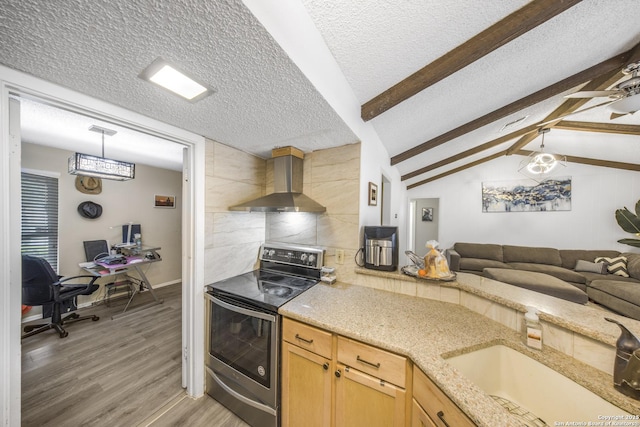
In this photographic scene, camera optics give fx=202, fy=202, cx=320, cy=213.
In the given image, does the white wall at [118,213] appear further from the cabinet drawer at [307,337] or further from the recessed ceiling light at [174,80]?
the cabinet drawer at [307,337]

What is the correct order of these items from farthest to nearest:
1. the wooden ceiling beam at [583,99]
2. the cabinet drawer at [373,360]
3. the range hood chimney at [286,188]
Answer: the wooden ceiling beam at [583,99] → the range hood chimney at [286,188] → the cabinet drawer at [373,360]

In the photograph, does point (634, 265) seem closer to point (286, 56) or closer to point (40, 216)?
point (286, 56)

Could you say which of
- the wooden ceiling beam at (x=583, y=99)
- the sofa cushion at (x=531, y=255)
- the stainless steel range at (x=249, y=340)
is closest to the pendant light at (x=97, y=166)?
the stainless steel range at (x=249, y=340)

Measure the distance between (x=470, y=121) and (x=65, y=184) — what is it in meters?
5.38

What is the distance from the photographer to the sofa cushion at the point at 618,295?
2549 millimetres

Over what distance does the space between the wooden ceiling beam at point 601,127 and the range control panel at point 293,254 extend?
12.7ft

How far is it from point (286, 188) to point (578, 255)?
5.60 meters

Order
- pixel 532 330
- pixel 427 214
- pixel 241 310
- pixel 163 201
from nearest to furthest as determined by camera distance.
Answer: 1. pixel 532 330
2. pixel 241 310
3. pixel 163 201
4. pixel 427 214

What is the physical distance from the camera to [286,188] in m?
1.89

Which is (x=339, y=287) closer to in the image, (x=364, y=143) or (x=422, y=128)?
(x=364, y=143)

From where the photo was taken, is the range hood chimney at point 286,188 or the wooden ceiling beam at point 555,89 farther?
the range hood chimney at point 286,188

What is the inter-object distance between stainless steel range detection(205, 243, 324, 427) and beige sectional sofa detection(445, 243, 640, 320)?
352 centimetres

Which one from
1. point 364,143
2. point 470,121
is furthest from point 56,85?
point 470,121

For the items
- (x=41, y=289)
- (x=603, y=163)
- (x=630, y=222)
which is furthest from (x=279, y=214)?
(x=603, y=163)
